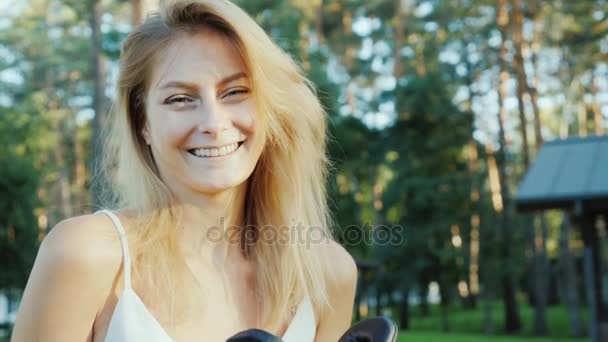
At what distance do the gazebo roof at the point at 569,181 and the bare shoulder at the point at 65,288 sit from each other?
922cm

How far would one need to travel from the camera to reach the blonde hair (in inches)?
52.3

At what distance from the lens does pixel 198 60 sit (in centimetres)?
131

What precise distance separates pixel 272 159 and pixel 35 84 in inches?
1152

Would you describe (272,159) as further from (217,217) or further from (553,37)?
(553,37)

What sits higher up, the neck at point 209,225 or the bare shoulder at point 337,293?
the neck at point 209,225

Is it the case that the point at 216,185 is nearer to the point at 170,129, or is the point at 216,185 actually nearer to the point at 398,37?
the point at 170,129

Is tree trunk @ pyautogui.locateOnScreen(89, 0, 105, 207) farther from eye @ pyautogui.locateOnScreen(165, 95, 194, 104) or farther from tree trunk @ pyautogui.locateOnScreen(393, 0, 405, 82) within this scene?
eye @ pyautogui.locateOnScreen(165, 95, 194, 104)

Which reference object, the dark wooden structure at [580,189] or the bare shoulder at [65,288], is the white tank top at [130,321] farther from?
the dark wooden structure at [580,189]

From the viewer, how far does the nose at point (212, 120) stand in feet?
4.26

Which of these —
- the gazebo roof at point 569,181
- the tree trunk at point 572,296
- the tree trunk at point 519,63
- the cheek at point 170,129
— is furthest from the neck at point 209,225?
the tree trunk at point 519,63

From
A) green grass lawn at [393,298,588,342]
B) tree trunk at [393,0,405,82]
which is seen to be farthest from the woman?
tree trunk at [393,0,405,82]

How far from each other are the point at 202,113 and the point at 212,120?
2cm

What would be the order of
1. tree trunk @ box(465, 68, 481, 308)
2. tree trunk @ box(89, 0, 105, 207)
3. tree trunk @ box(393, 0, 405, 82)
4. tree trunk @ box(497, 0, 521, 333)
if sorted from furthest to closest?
1. tree trunk @ box(393, 0, 405, 82)
2. tree trunk @ box(465, 68, 481, 308)
3. tree trunk @ box(497, 0, 521, 333)
4. tree trunk @ box(89, 0, 105, 207)

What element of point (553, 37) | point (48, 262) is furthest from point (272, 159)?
point (553, 37)
